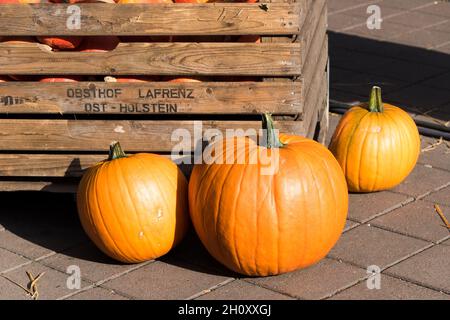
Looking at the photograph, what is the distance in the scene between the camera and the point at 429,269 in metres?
4.16

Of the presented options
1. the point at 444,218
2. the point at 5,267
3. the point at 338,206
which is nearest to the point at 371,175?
the point at 444,218

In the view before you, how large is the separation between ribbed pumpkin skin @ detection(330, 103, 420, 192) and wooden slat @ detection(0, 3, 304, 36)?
79cm

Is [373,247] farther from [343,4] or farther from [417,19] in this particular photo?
[343,4]

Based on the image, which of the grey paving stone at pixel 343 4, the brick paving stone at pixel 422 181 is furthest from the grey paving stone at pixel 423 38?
the brick paving stone at pixel 422 181

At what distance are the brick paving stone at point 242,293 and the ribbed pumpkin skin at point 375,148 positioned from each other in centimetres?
107

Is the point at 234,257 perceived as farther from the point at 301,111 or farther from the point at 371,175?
the point at 371,175

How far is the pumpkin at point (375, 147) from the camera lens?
4.88 metres

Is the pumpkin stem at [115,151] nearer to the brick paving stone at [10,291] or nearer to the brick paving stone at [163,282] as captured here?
the brick paving stone at [163,282]

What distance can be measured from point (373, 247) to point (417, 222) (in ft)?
1.15

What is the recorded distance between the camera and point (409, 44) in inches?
297

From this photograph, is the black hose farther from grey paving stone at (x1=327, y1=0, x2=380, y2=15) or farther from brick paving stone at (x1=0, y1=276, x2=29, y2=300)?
grey paving stone at (x1=327, y1=0, x2=380, y2=15)

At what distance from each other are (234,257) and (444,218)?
3.71 feet

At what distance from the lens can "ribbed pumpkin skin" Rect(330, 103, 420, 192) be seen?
16.0 feet

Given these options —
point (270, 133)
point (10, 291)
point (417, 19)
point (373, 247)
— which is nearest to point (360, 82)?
point (417, 19)
